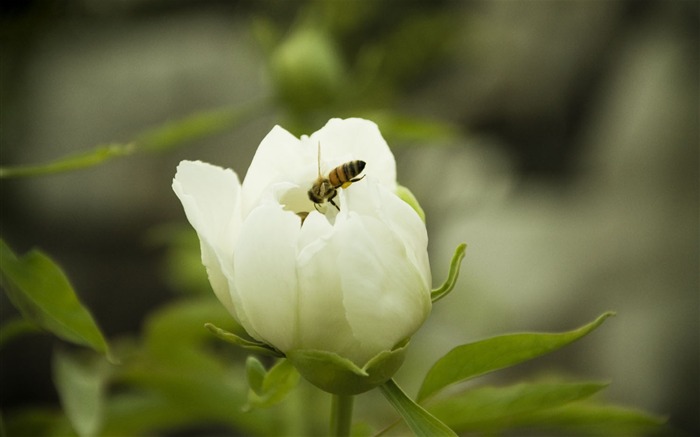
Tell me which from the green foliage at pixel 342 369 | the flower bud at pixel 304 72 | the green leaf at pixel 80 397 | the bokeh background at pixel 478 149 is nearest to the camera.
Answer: the green foliage at pixel 342 369

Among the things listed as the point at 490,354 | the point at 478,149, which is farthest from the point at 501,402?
the point at 478,149

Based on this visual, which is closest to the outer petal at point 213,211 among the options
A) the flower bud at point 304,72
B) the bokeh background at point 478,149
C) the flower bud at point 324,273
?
the flower bud at point 324,273

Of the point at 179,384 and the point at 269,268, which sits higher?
the point at 269,268

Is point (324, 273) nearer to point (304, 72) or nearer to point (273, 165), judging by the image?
point (273, 165)

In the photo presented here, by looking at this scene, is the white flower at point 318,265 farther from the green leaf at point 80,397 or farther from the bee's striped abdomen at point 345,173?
the green leaf at point 80,397

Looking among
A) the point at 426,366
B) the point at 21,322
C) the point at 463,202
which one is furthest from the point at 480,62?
the point at 21,322

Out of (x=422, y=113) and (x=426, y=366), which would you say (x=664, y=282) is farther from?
(x=426, y=366)

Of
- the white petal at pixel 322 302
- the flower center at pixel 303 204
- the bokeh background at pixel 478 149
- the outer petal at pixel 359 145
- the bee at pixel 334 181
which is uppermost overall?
the outer petal at pixel 359 145
